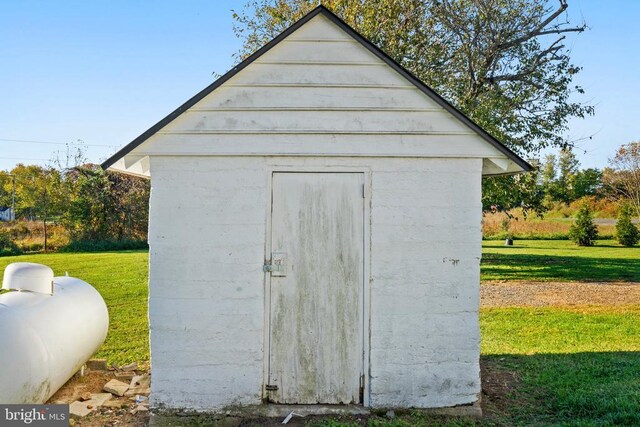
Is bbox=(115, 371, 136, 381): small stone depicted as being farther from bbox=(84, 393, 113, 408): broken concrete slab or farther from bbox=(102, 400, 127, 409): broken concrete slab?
bbox=(102, 400, 127, 409): broken concrete slab

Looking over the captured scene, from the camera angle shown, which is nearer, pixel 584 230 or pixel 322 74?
pixel 322 74

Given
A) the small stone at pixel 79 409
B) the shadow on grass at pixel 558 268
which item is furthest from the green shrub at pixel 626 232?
the small stone at pixel 79 409

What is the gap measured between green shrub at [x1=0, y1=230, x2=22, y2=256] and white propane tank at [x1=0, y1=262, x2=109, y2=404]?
821 inches

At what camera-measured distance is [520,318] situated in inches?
482

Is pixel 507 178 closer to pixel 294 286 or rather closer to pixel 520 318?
pixel 520 318

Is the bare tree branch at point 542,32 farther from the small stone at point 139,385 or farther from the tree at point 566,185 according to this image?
the tree at point 566,185

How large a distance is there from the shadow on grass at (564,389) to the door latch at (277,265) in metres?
2.67

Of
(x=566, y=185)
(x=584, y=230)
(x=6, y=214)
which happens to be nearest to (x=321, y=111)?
(x=584, y=230)

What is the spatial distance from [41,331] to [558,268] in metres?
20.1

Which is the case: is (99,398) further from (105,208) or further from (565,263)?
(105,208)

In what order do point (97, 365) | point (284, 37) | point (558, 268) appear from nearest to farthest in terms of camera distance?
point (284, 37) → point (97, 365) → point (558, 268)

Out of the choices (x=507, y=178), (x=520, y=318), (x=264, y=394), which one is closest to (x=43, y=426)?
(x=264, y=394)

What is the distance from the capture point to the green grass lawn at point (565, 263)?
19638 mm

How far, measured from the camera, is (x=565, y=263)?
2348 centimetres
